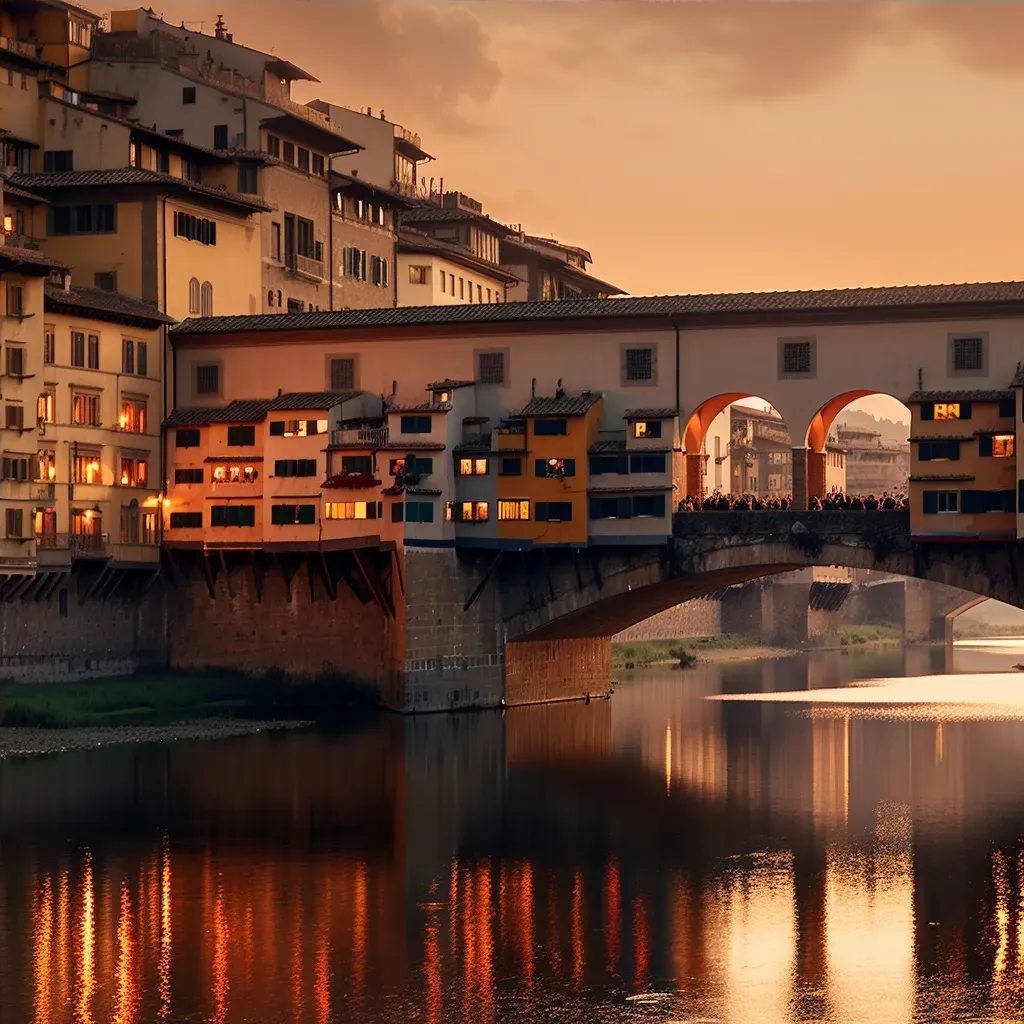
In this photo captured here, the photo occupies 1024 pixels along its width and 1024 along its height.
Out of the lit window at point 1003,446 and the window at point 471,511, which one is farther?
the window at point 471,511

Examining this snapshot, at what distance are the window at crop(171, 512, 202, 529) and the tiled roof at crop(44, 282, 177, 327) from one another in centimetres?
815

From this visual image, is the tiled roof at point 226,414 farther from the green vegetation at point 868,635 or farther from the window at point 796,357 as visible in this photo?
the green vegetation at point 868,635

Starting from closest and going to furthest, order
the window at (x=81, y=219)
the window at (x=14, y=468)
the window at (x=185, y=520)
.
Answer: the window at (x=14, y=468) < the window at (x=185, y=520) < the window at (x=81, y=219)

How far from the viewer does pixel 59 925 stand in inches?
1909

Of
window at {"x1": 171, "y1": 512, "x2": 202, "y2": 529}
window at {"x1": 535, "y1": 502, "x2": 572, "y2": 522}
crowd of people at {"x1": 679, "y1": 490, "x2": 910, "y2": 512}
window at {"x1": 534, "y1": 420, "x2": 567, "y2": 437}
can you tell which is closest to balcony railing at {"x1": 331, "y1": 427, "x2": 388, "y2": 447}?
window at {"x1": 534, "y1": 420, "x2": 567, "y2": 437}

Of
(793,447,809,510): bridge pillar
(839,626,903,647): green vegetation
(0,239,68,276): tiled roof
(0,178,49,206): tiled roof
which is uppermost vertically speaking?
(0,178,49,206): tiled roof

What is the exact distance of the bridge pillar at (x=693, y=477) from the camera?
92.9m

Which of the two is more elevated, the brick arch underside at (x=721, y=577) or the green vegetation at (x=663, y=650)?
the brick arch underside at (x=721, y=577)

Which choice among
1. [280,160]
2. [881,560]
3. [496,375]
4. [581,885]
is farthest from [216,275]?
[581,885]

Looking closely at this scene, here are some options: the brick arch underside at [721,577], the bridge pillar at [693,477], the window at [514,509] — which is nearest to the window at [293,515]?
the window at [514,509]

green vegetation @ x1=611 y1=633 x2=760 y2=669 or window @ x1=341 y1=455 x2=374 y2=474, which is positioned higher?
window @ x1=341 y1=455 x2=374 y2=474

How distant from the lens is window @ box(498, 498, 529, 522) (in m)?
91.0

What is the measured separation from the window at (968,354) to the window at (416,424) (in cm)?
2113

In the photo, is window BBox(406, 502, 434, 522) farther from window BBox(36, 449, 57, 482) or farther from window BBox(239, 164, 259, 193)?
window BBox(239, 164, 259, 193)
